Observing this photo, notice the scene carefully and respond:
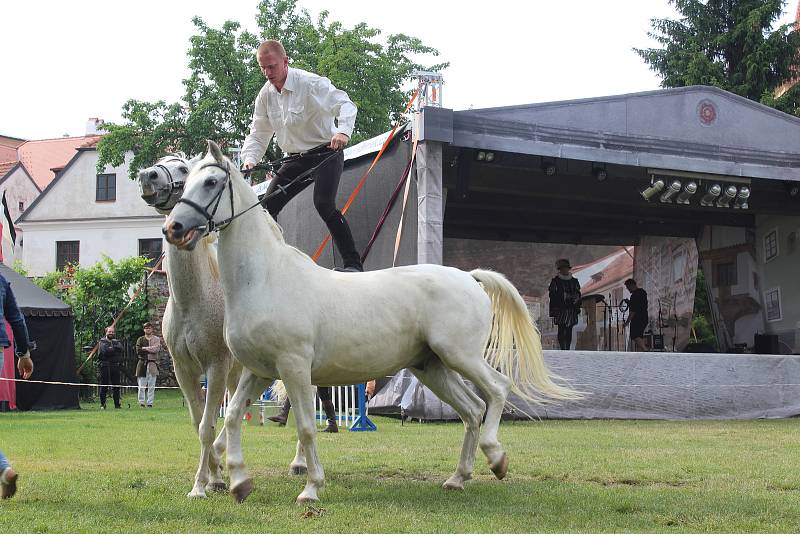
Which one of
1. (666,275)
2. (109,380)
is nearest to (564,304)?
(666,275)

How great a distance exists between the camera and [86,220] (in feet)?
146

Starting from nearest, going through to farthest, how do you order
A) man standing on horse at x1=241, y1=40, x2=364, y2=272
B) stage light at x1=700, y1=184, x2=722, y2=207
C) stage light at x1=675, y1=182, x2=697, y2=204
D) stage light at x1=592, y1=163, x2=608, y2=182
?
man standing on horse at x1=241, y1=40, x2=364, y2=272, stage light at x1=592, y1=163, x2=608, y2=182, stage light at x1=675, y1=182, x2=697, y2=204, stage light at x1=700, y1=184, x2=722, y2=207

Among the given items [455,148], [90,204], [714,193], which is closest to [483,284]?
[455,148]

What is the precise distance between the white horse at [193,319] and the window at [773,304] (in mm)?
17800

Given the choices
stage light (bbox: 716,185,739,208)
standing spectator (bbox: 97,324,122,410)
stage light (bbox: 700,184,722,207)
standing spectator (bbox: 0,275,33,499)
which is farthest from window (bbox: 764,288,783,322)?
standing spectator (bbox: 0,275,33,499)

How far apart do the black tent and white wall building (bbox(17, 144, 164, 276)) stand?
25.5m

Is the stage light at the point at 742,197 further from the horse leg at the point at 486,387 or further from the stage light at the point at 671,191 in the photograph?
the horse leg at the point at 486,387

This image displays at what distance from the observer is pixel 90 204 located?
4466 cm

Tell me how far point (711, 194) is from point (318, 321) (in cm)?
1162

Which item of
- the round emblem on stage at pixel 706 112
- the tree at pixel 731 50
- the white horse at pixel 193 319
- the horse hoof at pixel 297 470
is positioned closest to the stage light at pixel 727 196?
the round emblem on stage at pixel 706 112

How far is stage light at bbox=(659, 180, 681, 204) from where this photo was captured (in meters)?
15.0

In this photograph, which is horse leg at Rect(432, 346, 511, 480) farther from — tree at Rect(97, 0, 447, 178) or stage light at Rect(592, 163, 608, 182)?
tree at Rect(97, 0, 447, 178)

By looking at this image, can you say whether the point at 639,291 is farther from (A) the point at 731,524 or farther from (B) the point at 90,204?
(B) the point at 90,204

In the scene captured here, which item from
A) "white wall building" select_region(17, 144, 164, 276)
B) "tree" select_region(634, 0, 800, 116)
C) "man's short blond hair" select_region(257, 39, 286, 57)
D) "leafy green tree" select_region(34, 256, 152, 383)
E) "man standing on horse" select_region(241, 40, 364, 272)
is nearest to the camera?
"man's short blond hair" select_region(257, 39, 286, 57)
